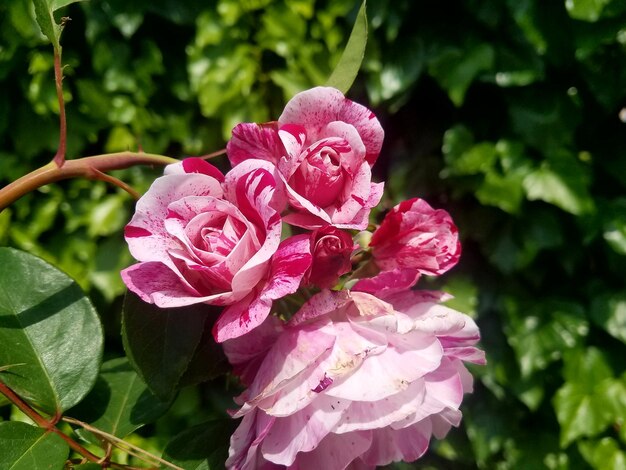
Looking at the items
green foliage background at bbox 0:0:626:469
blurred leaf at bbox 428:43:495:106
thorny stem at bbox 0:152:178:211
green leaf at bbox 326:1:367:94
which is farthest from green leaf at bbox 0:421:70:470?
blurred leaf at bbox 428:43:495:106

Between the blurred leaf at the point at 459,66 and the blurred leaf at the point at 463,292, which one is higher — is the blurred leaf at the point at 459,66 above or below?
above

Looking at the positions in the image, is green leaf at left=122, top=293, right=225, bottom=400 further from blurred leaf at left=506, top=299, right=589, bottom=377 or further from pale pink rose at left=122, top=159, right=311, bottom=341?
blurred leaf at left=506, top=299, right=589, bottom=377

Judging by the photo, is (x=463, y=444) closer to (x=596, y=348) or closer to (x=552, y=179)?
(x=596, y=348)

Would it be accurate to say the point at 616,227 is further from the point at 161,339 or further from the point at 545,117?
the point at 161,339

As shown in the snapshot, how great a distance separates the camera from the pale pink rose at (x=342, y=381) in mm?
282

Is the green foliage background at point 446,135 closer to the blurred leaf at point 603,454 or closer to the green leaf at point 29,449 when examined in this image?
the blurred leaf at point 603,454

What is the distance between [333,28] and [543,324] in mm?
590

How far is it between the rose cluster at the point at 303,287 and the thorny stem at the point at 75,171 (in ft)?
0.10

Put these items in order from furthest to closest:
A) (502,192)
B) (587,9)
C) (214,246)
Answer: (502,192) → (587,9) → (214,246)

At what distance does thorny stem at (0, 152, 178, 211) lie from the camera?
11.6 inches

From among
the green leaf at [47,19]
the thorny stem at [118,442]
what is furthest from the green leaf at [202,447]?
the green leaf at [47,19]

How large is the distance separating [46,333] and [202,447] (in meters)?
0.11

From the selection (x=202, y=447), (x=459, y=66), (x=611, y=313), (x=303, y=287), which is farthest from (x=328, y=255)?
(x=611, y=313)

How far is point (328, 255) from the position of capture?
0.29m
